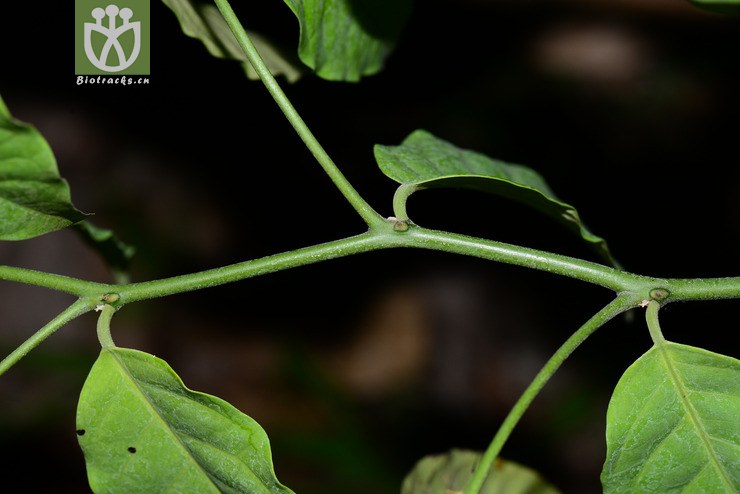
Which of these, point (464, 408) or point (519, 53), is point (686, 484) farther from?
point (519, 53)

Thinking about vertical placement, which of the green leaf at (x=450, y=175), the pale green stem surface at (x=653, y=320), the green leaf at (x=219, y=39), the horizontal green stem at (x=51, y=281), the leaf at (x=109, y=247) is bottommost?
the leaf at (x=109, y=247)

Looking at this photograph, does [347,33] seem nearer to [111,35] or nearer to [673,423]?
[111,35]

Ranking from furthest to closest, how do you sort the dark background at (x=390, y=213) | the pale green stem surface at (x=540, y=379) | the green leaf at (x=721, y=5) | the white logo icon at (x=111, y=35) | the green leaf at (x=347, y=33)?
the dark background at (x=390, y=213) < the white logo icon at (x=111, y=35) < the green leaf at (x=347, y=33) < the pale green stem surface at (x=540, y=379) < the green leaf at (x=721, y=5)

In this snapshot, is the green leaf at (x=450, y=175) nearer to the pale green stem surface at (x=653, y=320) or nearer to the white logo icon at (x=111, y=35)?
the pale green stem surface at (x=653, y=320)

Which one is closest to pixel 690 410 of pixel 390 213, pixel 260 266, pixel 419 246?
pixel 419 246

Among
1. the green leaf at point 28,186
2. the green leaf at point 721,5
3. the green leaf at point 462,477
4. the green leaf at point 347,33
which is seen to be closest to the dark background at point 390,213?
the green leaf at point 347,33

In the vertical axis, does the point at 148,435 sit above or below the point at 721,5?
→ below

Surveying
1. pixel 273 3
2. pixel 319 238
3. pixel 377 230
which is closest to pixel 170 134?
pixel 319 238

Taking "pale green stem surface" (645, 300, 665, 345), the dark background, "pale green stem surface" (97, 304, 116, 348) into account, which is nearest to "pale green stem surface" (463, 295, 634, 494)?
"pale green stem surface" (645, 300, 665, 345)
